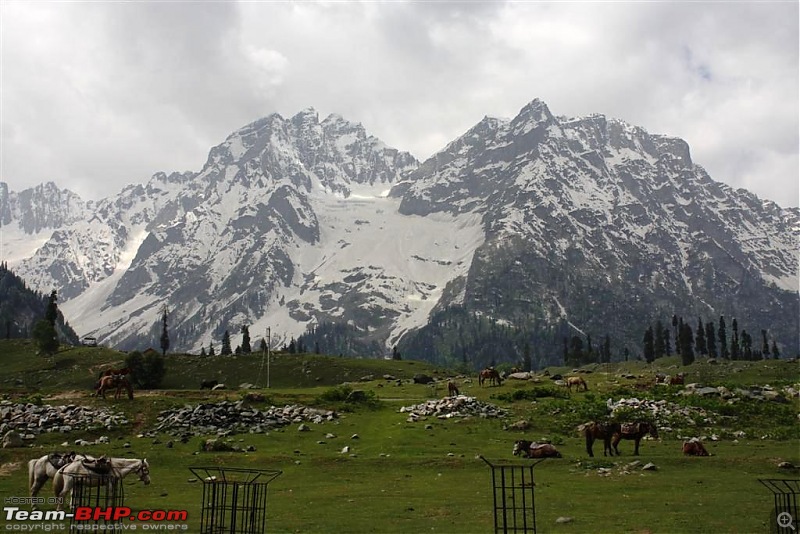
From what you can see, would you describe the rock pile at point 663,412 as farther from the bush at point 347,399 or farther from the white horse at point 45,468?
the white horse at point 45,468

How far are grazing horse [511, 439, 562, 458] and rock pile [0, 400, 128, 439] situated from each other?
3358cm

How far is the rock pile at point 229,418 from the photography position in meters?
53.9

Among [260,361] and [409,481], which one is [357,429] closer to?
[409,481]

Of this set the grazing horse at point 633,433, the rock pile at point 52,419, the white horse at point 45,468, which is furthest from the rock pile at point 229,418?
the grazing horse at point 633,433

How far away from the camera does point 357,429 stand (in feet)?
182

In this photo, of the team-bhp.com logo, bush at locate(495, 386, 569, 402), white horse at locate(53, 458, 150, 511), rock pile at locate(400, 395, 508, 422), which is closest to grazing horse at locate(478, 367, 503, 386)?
bush at locate(495, 386, 569, 402)

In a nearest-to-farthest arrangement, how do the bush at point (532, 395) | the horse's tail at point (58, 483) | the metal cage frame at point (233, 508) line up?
the metal cage frame at point (233, 508) → the horse's tail at point (58, 483) → the bush at point (532, 395)

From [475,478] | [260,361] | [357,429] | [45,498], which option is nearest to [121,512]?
[45,498]

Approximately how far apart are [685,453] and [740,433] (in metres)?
12.1

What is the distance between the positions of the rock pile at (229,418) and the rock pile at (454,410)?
7.74 m

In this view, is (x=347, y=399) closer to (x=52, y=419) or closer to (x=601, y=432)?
(x=52, y=419)

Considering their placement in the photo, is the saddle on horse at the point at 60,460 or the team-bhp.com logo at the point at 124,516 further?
the saddle on horse at the point at 60,460

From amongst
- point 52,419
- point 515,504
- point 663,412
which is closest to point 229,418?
point 52,419

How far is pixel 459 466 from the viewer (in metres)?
39.8
